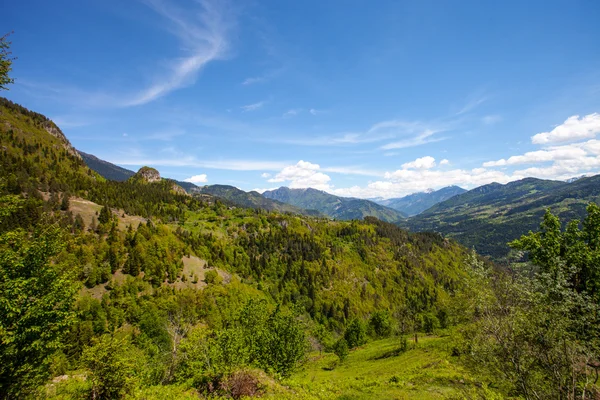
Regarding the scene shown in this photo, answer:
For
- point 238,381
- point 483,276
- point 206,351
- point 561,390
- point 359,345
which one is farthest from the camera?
point 359,345

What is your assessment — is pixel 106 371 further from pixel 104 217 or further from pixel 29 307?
pixel 104 217

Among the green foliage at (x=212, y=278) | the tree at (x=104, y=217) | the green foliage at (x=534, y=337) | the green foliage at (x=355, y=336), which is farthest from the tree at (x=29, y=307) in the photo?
the tree at (x=104, y=217)

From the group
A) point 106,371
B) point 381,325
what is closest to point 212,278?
point 381,325

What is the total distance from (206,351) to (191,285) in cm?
11867

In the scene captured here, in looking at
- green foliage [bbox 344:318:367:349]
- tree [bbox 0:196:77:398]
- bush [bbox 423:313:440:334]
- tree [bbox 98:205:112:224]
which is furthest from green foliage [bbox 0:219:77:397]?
tree [bbox 98:205:112:224]

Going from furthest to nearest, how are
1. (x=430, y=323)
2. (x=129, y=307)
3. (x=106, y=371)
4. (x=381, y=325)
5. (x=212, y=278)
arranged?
(x=212, y=278)
(x=381, y=325)
(x=430, y=323)
(x=129, y=307)
(x=106, y=371)

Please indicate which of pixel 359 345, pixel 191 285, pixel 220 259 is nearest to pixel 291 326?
pixel 359 345

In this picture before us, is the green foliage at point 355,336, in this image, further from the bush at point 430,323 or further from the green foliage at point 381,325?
the bush at point 430,323

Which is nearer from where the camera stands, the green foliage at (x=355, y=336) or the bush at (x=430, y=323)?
the green foliage at (x=355, y=336)

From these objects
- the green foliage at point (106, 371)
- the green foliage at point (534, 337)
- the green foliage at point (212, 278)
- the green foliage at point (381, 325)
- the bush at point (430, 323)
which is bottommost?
the green foliage at point (381, 325)

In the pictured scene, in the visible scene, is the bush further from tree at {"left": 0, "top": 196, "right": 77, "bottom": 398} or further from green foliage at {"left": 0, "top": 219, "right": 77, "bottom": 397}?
green foliage at {"left": 0, "top": 219, "right": 77, "bottom": 397}

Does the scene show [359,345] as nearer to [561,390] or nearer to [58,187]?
[561,390]

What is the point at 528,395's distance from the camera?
12977 millimetres

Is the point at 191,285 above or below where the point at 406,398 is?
below
